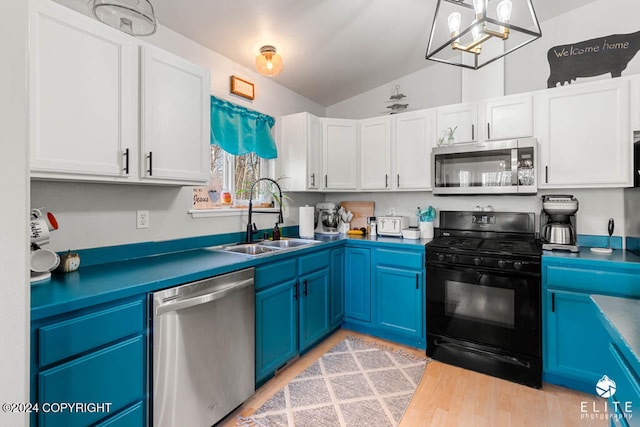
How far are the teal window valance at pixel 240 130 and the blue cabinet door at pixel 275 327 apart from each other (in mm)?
1295

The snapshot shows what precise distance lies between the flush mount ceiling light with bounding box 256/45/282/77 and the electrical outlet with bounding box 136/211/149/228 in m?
1.47

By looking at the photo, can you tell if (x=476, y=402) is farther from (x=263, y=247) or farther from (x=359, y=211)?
(x=359, y=211)

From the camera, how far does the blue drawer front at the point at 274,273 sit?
2.02m

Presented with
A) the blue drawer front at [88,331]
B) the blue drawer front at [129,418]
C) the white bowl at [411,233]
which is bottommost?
the blue drawer front at [129,418]

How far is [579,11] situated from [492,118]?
1123mm

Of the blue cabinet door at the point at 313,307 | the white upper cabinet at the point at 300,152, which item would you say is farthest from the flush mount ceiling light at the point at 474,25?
the blue cabinet door at the point at 313,307

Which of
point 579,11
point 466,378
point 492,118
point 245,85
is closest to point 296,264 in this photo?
point 466,378

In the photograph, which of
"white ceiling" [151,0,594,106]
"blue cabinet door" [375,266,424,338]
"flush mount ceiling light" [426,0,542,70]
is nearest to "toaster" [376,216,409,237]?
"blue cabinet door" [375,266,424,338]

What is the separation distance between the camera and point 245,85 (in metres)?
2.78

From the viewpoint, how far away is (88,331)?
1200 mm

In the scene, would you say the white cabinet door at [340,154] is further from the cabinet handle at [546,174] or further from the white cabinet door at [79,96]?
the white cabinet door at [79,96]

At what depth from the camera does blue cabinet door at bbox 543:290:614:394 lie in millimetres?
2000

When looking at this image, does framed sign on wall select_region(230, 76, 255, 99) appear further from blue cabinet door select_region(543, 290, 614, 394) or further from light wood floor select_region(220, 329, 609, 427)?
blue cabinet door select_region(543, 290, 614, 394)

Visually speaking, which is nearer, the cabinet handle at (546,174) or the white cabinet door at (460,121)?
the cabinet handle at (546,174)
